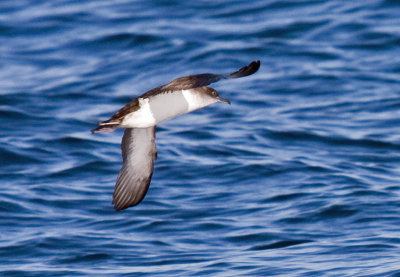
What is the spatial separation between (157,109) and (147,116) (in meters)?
0.09

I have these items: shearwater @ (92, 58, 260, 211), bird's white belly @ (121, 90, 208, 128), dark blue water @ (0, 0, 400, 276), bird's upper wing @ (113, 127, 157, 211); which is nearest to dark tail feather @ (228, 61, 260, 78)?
shearwater @ (92, 58, 260, 211)

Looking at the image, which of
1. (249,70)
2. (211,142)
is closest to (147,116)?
(249,70)

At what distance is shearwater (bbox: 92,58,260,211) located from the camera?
21.3 ft

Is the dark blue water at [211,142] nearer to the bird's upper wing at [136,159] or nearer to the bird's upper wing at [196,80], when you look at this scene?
the bird's upper wing at [136,159]

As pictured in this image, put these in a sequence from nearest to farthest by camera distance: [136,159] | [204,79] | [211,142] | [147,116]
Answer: [204,79]
[147,116]
[136,159]
[211,142]

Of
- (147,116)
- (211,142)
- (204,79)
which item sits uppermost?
(204,79)

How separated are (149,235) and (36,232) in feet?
3.97

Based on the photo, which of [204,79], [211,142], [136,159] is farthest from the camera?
[211,142]

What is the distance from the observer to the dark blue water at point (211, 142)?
9375mm

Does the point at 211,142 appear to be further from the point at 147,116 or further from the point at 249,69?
the point at 249,69

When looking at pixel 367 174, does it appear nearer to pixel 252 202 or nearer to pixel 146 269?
pixel 252 202

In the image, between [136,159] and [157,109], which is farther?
[136,159]

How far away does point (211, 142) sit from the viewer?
12.3 meters

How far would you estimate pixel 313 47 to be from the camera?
15.5 meters
